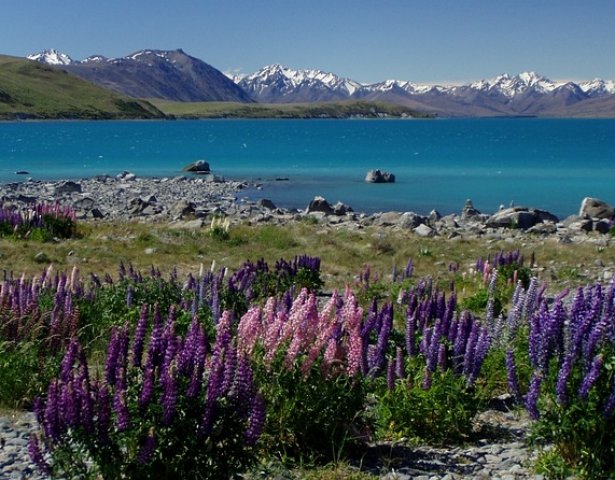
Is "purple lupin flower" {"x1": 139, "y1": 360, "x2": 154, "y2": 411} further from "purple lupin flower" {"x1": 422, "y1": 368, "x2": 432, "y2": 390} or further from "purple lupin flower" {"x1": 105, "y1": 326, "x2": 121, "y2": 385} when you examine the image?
"purple lupin flower" {"x1": 422, "y1": 368, "x2": 432, "y2": 390}

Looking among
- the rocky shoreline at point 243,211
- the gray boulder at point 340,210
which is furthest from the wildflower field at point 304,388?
the gray boulder at point 340,210

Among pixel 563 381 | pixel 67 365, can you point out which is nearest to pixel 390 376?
pixel 563 381

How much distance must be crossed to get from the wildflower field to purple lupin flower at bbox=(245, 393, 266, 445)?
12 mm

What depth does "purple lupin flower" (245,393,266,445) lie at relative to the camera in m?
5.78

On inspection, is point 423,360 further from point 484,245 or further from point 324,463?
point 484,245

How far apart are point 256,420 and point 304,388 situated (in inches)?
34.4

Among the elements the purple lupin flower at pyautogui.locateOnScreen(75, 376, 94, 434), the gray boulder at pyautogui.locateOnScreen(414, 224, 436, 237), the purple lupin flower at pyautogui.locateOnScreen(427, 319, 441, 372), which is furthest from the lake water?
the purple lupin flower at pyautogui.locateOnScreen(75, 376, 94, 434)

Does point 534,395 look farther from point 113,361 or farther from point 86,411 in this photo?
point 86,411

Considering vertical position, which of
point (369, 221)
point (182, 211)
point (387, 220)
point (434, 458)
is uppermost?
point (434, 458)

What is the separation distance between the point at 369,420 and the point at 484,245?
18.1 meters

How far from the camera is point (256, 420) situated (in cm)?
577

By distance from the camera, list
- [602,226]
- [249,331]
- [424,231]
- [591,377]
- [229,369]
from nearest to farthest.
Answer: [591,377] → [229,369] → [249,331] → [424,231] → [602,226]

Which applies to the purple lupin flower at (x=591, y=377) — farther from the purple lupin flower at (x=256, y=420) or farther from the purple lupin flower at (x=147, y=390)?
the purple lupin flower at (x=147, y=390)

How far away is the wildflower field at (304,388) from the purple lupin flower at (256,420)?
12 millimetres
